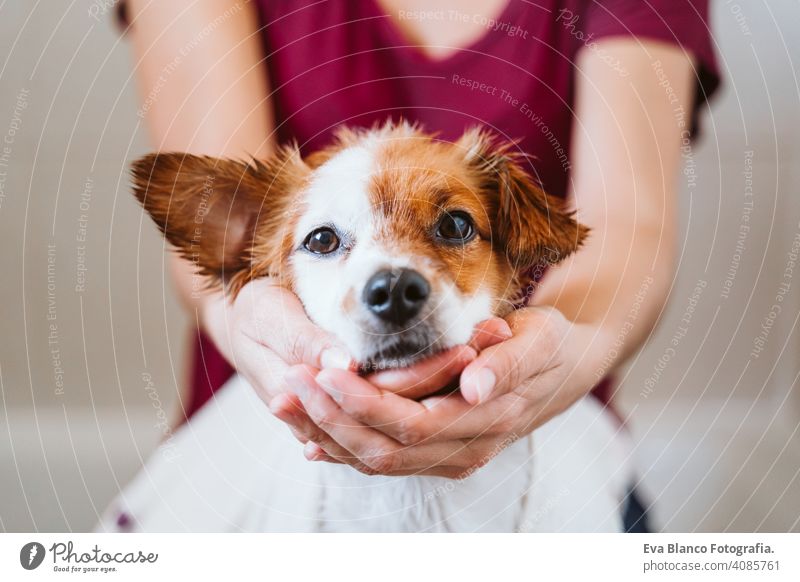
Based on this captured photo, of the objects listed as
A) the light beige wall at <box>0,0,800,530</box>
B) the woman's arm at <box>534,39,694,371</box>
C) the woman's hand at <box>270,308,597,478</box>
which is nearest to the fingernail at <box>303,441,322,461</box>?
the woman's hand at <box>270,308,597,478</box>

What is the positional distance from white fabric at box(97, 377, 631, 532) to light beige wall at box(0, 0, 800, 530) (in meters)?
0.03

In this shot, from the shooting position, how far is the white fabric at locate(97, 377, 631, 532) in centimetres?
50

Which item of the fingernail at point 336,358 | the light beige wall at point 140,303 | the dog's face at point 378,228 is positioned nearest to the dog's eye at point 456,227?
the dog's face at point 378,228

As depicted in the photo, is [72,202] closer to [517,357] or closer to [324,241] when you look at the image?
[324,241]

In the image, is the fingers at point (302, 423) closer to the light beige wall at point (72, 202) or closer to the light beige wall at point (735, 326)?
the light beige wall at point (72, 202)

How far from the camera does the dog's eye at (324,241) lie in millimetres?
446

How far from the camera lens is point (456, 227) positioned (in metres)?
0.45

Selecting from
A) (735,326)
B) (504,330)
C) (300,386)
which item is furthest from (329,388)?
(735,326)

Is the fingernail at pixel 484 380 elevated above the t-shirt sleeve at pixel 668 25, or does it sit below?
below

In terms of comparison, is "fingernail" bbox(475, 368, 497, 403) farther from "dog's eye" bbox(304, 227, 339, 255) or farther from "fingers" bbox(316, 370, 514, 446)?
"dog's eye" bbox(304, 227, 339, 255)

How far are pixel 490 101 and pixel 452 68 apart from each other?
40mm

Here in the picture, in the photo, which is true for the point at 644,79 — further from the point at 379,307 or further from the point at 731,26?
the point at 379,307

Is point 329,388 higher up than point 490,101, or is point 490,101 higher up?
point 490,101

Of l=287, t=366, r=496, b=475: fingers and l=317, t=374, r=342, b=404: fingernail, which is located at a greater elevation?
l=317, t=374, r=342, b=404: fingernail
